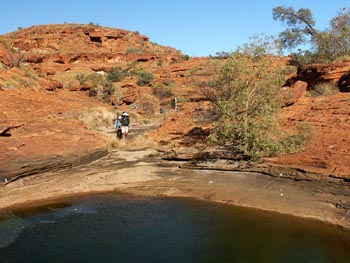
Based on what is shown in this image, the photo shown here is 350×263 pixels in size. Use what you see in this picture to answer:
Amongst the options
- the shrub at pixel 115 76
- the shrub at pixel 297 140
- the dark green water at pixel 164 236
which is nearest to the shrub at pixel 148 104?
the shrub at pixel 115 76

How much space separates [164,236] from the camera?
29.7ft

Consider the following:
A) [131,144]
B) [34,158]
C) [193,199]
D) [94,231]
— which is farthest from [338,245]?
[131,144]

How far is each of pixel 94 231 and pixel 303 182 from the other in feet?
20.8

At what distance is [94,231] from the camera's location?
30.6ft

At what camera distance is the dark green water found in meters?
8.02

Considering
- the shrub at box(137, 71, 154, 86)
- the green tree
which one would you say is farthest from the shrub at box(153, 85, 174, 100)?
the green tree

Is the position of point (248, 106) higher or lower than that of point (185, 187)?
higher

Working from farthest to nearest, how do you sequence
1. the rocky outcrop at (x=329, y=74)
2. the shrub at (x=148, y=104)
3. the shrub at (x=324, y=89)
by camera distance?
the shrub at (x=148, y=104) → the rocky outcrop at (x=329, y=74) → the shrub at (x=324, y=89)

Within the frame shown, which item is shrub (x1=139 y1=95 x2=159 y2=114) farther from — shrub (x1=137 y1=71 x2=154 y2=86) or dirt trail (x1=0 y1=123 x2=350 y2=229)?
dirt trail (x1=0 y1=123 x2=350 y2=229)

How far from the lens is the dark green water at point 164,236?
26.3 feet

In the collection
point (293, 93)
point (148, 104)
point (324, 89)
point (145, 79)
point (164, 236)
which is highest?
point (145, 79)

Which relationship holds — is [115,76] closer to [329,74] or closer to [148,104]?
[148,104]

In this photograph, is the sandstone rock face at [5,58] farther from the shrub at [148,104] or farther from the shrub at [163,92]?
the shrub at [163,92]

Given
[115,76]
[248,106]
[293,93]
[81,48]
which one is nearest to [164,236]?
[248,106]
